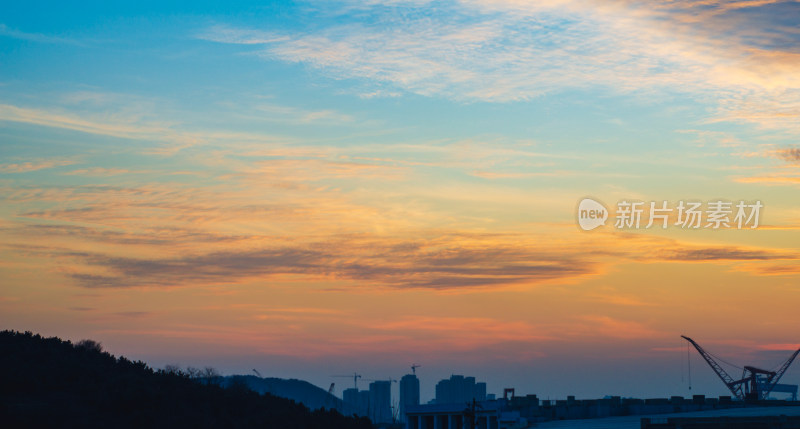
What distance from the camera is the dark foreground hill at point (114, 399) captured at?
116 meters

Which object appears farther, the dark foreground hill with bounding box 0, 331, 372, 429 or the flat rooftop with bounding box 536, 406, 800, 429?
the dark foreground hill with bounding box 0, 331, 372, 429

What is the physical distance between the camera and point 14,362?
135750mm

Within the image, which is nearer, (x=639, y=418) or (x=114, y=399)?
(x=639, y=418)

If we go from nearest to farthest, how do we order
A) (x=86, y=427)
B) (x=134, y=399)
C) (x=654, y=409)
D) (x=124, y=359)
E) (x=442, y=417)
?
(x=86, y=427) → (x=134, y=399) → (x=654, y=409) → (x=124, y=359) → (x=442, y=417)

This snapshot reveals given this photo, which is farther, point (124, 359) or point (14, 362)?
point (124, 359)

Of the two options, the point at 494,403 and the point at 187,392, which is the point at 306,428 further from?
the point at 494,403

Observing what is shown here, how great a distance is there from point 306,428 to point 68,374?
38.2m

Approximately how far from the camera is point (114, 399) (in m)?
126

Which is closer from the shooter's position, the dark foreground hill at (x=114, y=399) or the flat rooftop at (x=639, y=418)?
the flat rooftop at (x=639, y=418)

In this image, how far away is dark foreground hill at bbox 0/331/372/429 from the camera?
379ft

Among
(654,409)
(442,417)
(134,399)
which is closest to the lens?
(134,399)

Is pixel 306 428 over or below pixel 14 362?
below

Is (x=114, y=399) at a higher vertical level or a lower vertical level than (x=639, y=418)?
higher

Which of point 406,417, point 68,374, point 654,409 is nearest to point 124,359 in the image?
point 68,374
